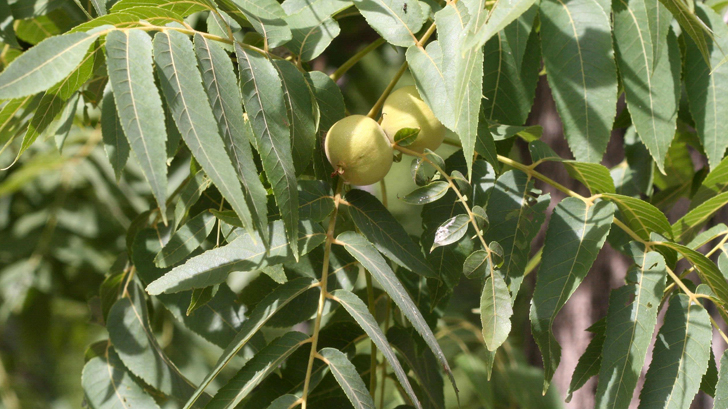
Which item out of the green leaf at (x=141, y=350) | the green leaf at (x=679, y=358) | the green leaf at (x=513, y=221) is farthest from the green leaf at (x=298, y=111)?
the green leaf at (x=679, y=358)

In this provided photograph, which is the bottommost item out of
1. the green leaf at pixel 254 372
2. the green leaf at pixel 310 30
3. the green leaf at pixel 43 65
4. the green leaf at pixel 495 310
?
the green leaf at pixel 495 310

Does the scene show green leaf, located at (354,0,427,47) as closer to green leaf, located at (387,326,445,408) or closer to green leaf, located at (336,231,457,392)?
green leaf, located at (336,231,457,392)

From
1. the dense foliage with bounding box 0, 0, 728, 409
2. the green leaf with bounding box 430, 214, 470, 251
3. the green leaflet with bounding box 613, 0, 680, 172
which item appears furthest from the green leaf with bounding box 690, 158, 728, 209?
the green leaf with bounding box 430, 214, 470, 251

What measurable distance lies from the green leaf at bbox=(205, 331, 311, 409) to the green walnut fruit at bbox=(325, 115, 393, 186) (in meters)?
0.18

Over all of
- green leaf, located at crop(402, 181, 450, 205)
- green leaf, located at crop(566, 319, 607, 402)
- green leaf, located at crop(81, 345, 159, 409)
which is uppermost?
green leaf, located at crop(402, 181, 450, 205)

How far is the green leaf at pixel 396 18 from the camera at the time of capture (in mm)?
642

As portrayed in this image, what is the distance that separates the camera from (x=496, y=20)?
48 centimetres

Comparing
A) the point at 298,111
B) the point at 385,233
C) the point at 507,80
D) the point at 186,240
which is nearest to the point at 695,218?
the point at 507,80

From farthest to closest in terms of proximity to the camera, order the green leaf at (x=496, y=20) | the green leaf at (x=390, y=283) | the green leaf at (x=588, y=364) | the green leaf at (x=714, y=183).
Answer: the green leaf at (x=714, y=183)
the green leaf at (x=588, y=364)
the green leaf at (x=390, y=283)
the green leaf at (x=496, y=20)

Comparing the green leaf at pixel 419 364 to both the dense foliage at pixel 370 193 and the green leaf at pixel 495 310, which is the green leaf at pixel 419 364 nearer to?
the dense foliage at pixel 370 193

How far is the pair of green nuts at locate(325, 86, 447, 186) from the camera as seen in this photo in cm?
61

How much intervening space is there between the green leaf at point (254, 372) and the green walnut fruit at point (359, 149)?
18 cm

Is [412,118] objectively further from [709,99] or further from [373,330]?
[709,99]

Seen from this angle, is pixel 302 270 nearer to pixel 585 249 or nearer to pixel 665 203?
pixel 585 249
